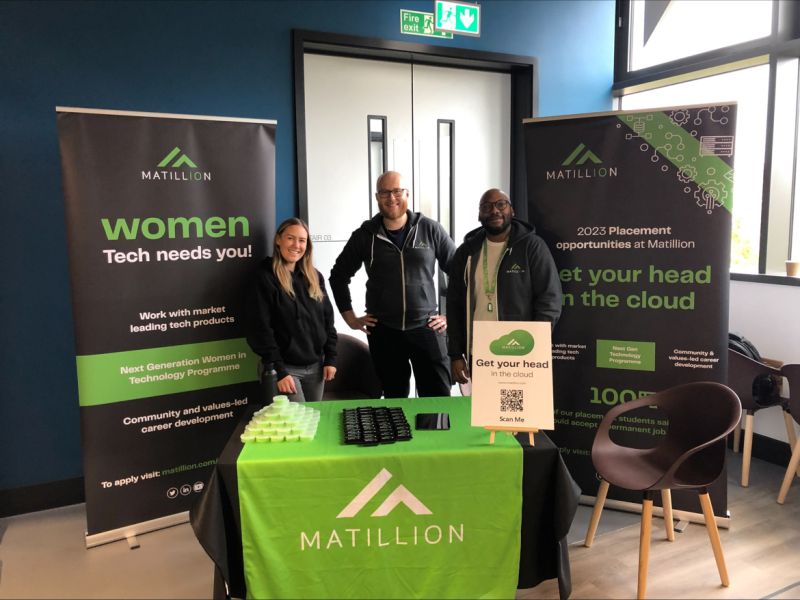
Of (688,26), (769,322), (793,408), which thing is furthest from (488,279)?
(688,26)

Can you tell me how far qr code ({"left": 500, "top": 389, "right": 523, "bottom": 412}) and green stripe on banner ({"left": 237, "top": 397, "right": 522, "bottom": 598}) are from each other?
12 cm

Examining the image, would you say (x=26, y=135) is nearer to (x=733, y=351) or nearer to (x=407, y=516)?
(x=407, y=516)

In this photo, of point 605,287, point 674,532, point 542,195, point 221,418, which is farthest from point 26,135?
point 674,532

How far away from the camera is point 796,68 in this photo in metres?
3.64

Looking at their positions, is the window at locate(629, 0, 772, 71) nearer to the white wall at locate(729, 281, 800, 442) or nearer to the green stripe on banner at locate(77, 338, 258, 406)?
the white wall at locate(729, 281, 800, 442)

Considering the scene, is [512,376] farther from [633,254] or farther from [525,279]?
[633,254]

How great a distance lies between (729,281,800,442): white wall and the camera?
3631 mm

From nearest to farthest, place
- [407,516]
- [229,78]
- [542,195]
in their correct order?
[407,516] → [542,195] → [229,78]

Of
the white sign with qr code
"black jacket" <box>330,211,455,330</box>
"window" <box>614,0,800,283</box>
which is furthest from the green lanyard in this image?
"window" <box>614,0,800,283</box>

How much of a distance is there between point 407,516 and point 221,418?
1.45m

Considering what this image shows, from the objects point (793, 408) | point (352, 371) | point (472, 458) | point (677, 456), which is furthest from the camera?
point (352, 371)

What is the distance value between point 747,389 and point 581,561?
1467 millimetres

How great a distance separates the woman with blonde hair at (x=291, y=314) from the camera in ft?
9.73

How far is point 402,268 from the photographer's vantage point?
128 inches
